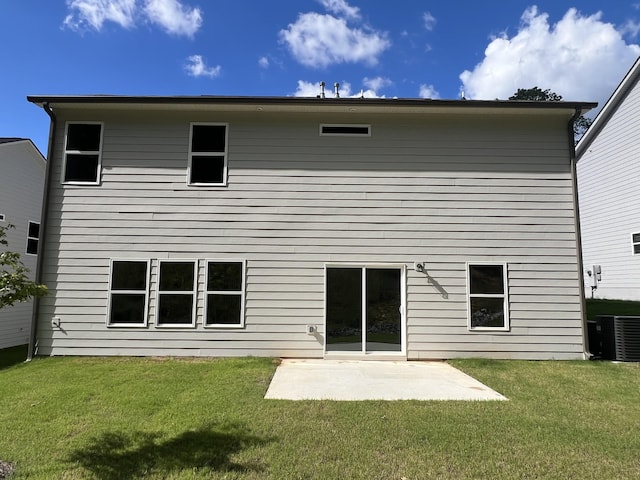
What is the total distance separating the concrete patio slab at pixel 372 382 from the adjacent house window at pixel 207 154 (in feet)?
13.8

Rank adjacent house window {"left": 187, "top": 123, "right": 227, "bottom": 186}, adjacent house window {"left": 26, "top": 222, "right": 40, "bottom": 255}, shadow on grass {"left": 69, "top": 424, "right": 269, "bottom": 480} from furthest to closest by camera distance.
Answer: adjacent house window {"left": 26, "top": 222, "right": 40, "bottom": 255} → adjacent house window {"left": 187, "top": 123, "right": 227, "bottom": 186} → shadow on grass {"left": 69, "top": 424, "right": 269, "bottom": 480}

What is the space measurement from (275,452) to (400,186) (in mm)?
6170

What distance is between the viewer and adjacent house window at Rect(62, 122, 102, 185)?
8.52 m

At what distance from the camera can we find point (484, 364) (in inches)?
299

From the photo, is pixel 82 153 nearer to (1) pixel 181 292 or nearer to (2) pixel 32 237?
(1) pixel 181 292

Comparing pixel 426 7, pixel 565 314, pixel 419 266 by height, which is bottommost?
pixel 565 314

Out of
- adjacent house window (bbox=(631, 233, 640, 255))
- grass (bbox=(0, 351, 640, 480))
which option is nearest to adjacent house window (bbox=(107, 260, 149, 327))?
grass (bbox=(0, 351, 640, 480))

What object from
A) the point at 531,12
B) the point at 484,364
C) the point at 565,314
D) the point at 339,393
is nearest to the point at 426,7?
the point at 531,12

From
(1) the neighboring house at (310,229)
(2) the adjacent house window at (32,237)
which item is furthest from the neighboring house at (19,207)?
(1) the neighboring house at (310,229)

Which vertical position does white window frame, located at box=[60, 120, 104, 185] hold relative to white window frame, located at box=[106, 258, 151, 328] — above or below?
above

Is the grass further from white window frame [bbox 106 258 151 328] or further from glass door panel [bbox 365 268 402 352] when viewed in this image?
glass door panel [bbox 365 268 402 352]

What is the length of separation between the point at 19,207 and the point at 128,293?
6.73m

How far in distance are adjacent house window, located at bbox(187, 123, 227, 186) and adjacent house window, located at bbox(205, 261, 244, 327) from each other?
1855mm

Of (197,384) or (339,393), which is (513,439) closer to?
(339,393)
